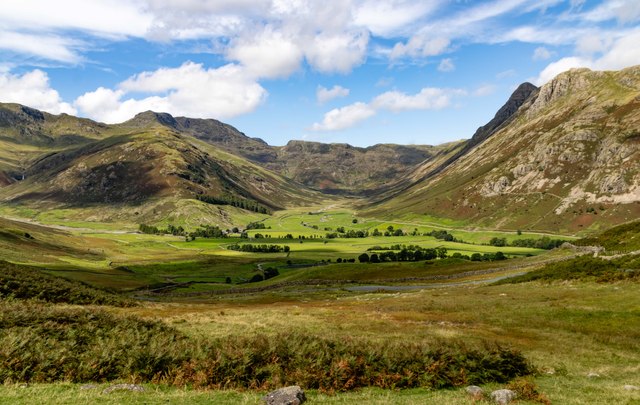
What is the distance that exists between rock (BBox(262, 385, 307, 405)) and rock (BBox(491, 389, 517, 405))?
357 inches

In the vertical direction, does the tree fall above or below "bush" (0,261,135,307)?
below

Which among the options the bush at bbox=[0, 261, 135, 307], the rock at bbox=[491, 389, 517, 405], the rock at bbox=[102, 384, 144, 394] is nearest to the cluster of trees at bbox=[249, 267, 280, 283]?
the bush at bbox=[0, 261, 135, 307]

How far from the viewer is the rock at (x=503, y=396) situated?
64.8 feet

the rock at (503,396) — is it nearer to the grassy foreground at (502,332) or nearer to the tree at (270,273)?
the grassy foreground at (502,332)

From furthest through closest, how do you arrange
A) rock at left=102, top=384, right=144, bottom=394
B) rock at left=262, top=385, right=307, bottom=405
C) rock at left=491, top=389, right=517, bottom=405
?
rock at left=491, top=389, right=517, bottom=405, rock at left=102, top=384, right=144, bottom=394, rock at left=262, top=385, right=307, bottom=405

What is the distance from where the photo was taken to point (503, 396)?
65.9 feet

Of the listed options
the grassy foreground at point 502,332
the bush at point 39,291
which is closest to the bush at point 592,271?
the grassy foreground at point 502,332

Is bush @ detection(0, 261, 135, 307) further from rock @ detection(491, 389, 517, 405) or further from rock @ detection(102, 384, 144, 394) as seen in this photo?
rock @ detection(491, 389, 517, 405)

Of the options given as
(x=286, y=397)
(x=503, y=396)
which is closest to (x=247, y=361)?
(x=286, y=397)

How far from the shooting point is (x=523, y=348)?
34.5 metres

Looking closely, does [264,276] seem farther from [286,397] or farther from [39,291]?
[286,397]

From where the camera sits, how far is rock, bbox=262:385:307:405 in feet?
59.1

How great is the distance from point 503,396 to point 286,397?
33.8ft

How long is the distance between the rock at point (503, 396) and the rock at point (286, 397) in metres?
9.07
